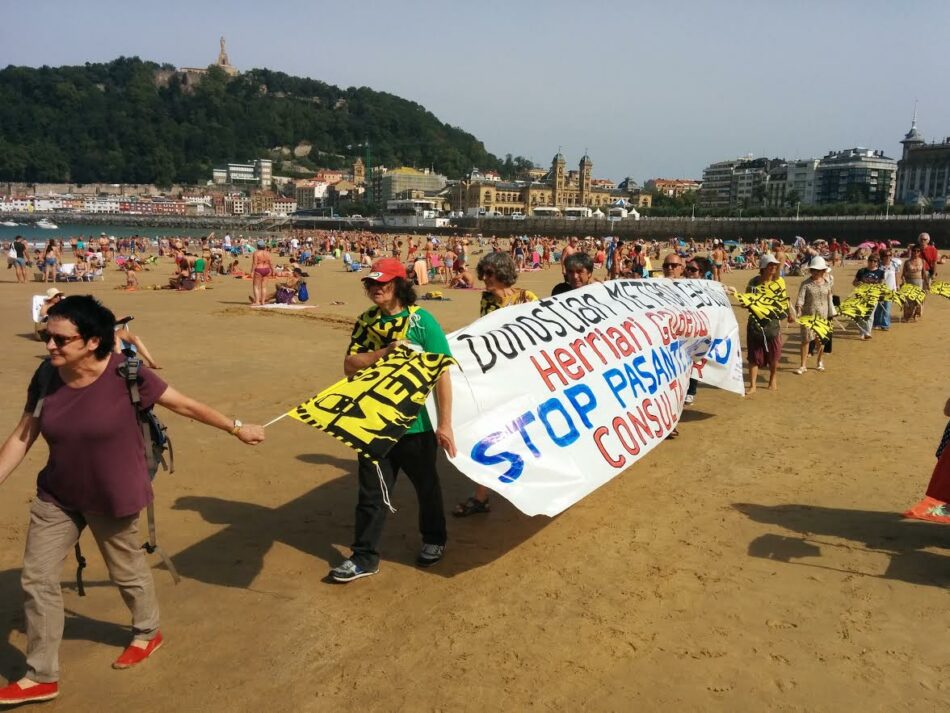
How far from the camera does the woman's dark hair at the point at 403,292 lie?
157 inches

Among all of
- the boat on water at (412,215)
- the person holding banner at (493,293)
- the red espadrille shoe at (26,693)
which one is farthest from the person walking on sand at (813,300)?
the boat on water at (412,215)

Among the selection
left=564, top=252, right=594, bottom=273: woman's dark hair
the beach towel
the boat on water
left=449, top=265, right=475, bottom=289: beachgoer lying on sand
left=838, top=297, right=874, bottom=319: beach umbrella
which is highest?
the boat on water

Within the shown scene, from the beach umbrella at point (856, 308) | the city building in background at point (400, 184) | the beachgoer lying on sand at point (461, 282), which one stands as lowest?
the beachgoer lying on sand at point (461, 282)

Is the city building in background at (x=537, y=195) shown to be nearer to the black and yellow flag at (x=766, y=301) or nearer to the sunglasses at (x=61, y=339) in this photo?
the black and yellow flag at (x=766, y=301)

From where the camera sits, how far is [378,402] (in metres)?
3.75

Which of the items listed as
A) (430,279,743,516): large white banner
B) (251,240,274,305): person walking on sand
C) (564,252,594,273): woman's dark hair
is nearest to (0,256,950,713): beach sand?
(430,279,743,516): large white banner

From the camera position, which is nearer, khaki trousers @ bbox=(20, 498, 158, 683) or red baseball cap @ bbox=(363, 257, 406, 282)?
khaki trousers @ bbox=(20, 498, 158, 683)

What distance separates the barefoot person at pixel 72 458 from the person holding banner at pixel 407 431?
119cm

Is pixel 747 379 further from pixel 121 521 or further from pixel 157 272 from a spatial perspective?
pixel 157 272

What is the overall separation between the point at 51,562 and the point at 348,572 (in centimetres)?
157

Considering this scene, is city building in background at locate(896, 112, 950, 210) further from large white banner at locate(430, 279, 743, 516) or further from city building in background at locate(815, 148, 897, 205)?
large white banner at locate(430, 279, 743, 516)

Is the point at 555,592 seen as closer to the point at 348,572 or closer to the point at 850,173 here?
the point at 348,572

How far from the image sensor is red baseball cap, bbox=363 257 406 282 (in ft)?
12.9

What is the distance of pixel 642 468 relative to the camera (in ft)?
20.2
